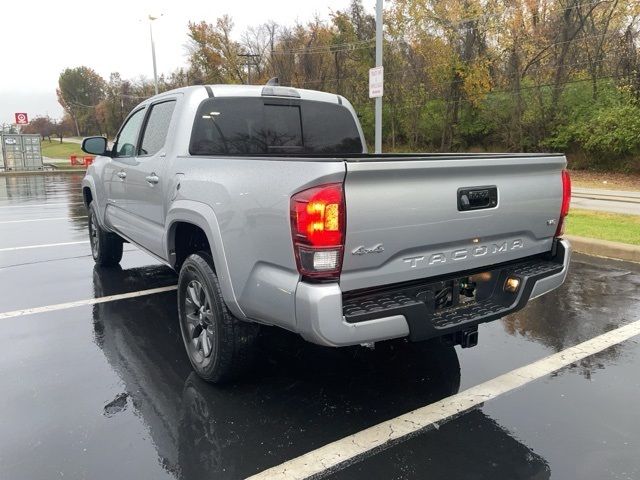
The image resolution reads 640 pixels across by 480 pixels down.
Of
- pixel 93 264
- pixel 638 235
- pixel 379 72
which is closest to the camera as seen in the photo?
pixel 93 264

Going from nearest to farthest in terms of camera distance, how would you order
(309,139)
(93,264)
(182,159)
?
1. (182,159)
2. (309,139)
3. (93,264)

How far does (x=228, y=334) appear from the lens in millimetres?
3199

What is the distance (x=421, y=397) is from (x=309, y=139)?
241cm

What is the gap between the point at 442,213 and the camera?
2.88m

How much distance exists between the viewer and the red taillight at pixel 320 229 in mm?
2516

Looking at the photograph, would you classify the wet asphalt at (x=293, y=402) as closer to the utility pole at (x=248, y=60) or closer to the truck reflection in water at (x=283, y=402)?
the truck reflection in water at (x=283, y=402)

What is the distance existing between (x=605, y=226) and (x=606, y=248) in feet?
6.02

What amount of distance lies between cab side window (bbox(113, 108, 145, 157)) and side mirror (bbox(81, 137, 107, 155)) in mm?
158

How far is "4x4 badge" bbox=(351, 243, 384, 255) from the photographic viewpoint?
8.54 ft

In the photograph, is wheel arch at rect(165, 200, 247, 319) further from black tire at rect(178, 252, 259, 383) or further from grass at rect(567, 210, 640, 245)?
grass at rect(567, 210, 640, 245)

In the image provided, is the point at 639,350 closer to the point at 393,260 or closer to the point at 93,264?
the point at 393,260

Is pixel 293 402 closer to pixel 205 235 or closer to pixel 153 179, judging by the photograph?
pixel 205 235

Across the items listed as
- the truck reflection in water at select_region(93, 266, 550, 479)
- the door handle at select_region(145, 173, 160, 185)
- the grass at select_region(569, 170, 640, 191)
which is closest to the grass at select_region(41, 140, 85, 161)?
the grass at select_region(569, 170, 640, 191)

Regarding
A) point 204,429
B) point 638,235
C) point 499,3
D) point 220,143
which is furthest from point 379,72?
point 499,3
